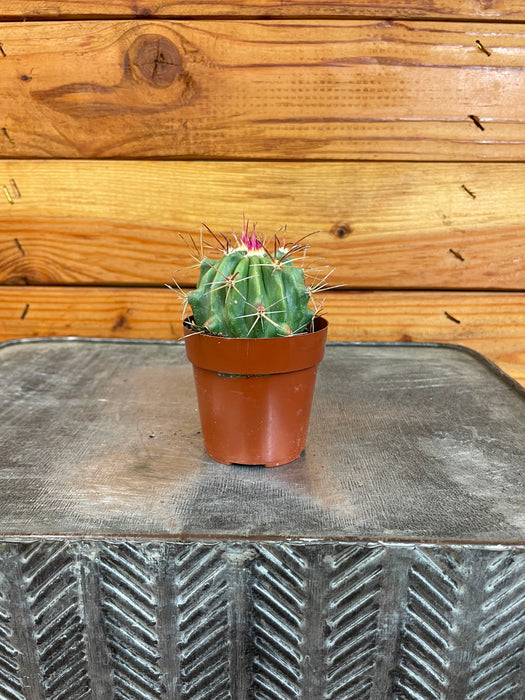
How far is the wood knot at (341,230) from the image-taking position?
1292 millimetres

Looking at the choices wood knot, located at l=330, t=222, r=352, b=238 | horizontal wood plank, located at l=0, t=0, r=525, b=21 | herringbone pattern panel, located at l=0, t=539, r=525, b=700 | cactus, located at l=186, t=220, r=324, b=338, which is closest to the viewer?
herringbone pattern panel, located at l=0, t=539, r=525, b=700

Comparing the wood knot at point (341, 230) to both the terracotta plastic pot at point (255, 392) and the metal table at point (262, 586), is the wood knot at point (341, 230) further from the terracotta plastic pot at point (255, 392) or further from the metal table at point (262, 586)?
the metal table at point (262, 586)

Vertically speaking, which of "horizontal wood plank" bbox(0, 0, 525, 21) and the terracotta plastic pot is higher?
"horizontal wood plank" bbox(0, 0, 525, 21)

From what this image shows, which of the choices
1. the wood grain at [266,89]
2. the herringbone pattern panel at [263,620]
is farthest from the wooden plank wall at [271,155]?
the herringbone pattern panel at [263,620]

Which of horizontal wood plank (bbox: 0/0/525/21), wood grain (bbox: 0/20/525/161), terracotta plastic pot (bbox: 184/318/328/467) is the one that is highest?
horizontal wood plank (bbox: 0/0/525/21)

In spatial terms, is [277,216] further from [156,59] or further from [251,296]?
[251,296]

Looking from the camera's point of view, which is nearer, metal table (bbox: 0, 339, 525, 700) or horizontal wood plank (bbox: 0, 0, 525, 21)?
metal table (bbox: 0, 339, 525, 700)

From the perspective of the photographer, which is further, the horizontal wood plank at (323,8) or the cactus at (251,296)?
the horizontal wood plank at (323,8)

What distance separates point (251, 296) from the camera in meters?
0.66

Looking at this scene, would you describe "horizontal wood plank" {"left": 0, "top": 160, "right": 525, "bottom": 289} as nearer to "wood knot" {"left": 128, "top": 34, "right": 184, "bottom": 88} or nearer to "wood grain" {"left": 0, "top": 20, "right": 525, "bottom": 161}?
"wood grain" {"left": 0, "top": 20, "right": 525, "bottom": 161}

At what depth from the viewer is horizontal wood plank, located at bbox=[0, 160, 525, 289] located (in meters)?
1.26

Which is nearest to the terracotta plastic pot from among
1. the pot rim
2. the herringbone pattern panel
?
the pot rim

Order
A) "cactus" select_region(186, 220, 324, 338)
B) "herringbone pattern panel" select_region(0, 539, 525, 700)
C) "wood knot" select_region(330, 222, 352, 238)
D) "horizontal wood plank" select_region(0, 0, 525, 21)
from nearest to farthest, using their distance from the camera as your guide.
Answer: "herringbone pattern panel" select_region(0, 539, 525, 700) → "cactus" select_region(186, 220, 324, 338) → "horizontal wood plank" select_region(0, 0, 525, 21) → "wood knot" select_region(330, 222, 352, 238)

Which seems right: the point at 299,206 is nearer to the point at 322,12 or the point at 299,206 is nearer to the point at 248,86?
the point at 248,86
